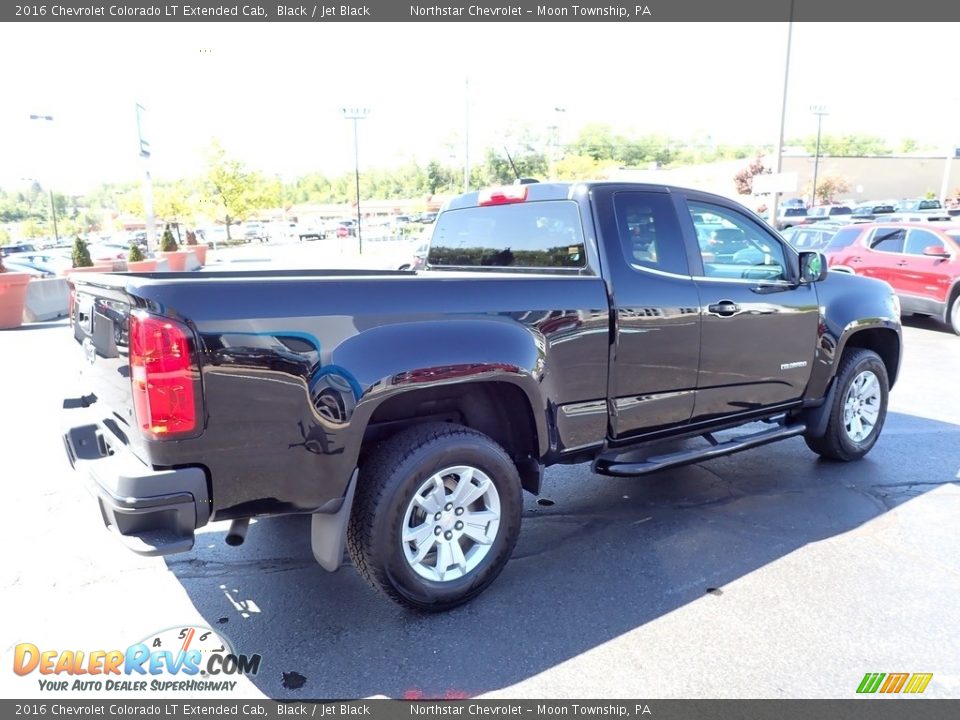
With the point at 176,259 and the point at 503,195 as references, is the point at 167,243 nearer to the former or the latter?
the point at 176,259

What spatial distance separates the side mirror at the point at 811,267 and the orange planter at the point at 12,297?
14051 mm

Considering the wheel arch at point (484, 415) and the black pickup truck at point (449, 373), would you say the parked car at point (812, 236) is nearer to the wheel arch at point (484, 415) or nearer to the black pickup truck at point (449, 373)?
the black pickup truck at point (449, 373)

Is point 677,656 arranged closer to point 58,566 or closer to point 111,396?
point 111,396

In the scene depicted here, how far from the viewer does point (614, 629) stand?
3049 millimetres

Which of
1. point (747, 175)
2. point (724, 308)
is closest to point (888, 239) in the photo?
point (724, 308)

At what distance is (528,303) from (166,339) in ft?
5.36

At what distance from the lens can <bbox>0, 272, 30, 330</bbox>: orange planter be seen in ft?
42.3

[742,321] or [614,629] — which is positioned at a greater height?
[742,321]

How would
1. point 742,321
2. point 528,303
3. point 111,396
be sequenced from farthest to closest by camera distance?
1. point 742,321
2. point 528,303
3. point 111,396

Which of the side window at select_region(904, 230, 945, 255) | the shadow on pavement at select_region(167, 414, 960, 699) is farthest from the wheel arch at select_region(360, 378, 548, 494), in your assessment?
the side window at select_region(904, 230, 945, 255)

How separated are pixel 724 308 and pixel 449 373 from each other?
1993 mm

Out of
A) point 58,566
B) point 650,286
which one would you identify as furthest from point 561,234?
point 58,566

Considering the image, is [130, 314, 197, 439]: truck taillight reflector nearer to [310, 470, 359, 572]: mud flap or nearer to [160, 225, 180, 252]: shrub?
[310, 470, 359, 572]: mud flap

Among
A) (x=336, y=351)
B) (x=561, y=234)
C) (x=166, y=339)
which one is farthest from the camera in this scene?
(x=561, y=234)
